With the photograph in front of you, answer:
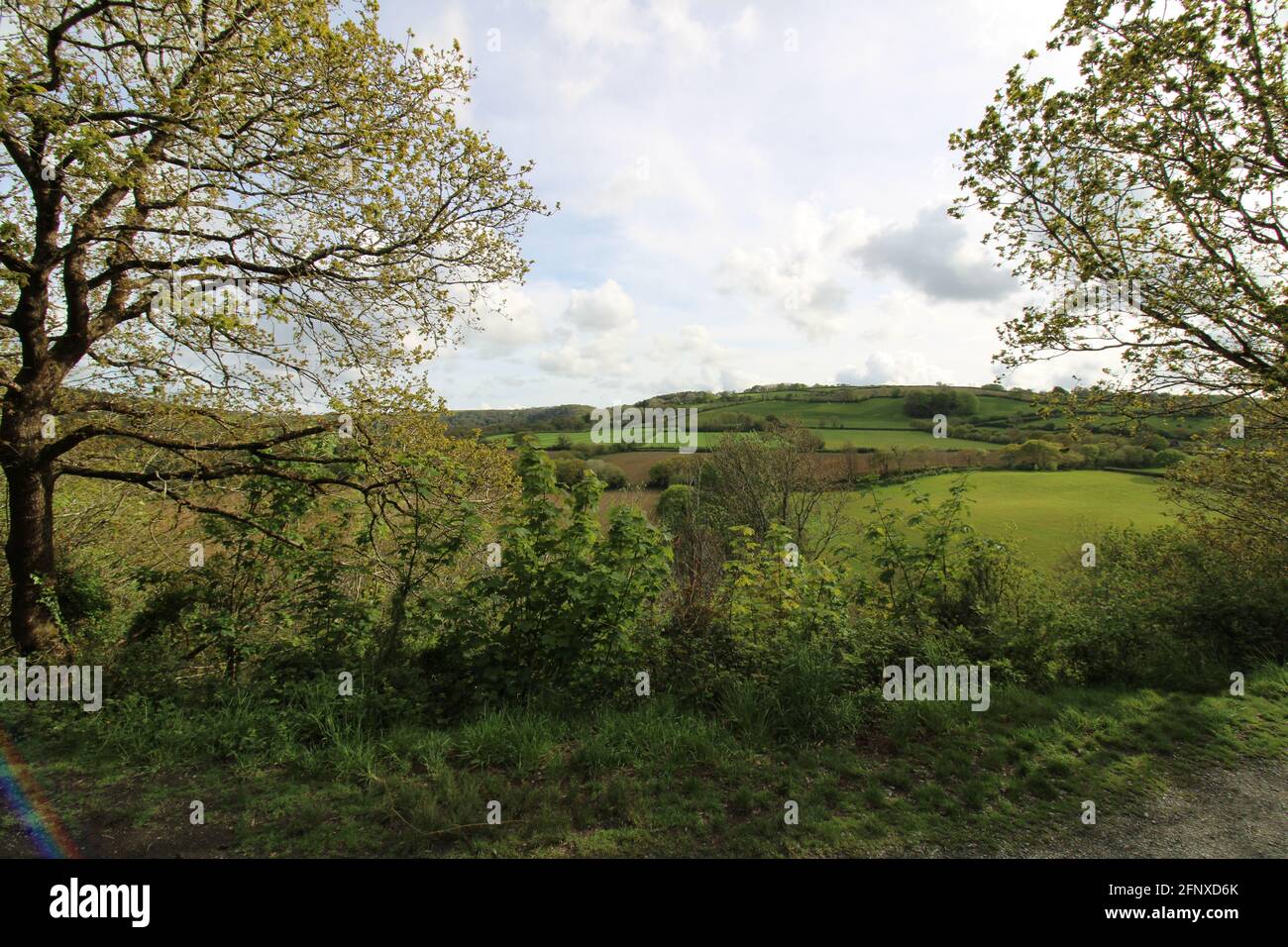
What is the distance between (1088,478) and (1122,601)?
3928 centimetres

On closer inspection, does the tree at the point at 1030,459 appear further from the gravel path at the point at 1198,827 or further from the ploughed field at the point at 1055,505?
the gravel path at the point at 1198,827

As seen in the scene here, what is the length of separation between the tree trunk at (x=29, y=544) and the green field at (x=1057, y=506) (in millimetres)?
22600

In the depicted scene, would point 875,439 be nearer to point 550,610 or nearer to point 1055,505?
point 1055,505

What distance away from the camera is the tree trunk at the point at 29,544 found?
5898mm

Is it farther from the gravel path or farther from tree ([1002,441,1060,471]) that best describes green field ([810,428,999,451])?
the gravel path

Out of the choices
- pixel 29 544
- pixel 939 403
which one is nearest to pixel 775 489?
pixel 29 544

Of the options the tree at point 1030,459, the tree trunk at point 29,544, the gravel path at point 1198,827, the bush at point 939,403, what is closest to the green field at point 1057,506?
the tree at point 1030,459

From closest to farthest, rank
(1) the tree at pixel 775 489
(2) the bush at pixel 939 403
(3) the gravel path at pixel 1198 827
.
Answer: (3) the gravel path at pixel 1198 827
(1) the tree at pixel 775 489
(2) the bush at pixel 939 403

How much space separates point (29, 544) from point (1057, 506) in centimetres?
4137

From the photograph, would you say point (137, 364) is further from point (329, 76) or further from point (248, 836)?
point (248, 836)

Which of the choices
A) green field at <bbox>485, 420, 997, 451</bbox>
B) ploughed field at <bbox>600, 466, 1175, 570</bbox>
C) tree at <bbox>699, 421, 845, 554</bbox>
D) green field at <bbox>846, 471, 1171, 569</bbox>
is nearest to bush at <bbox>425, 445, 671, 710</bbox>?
ploughed field at <bbox>600, 466, 1175, 570</bbox>

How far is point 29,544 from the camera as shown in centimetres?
607

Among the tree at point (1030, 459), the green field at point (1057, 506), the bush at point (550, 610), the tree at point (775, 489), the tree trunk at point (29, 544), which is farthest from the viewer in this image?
the tree at point (1030, 459)

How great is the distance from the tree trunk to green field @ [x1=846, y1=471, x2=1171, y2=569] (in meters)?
22.6
